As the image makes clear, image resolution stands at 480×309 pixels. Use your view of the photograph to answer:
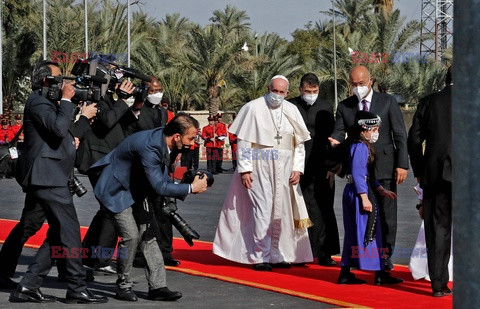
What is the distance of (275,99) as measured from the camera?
31.1 feet

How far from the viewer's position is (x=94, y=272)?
8781 mm

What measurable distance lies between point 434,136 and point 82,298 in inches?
110

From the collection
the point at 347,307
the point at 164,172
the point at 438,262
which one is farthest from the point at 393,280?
the point at 164,172

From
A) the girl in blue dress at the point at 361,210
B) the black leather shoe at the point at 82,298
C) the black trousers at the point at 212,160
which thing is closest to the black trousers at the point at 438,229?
the girl in blue dress at the point at 361,210

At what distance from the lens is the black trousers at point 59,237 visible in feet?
23.5

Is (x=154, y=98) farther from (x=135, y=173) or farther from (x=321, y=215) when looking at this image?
(x=135, y=173)

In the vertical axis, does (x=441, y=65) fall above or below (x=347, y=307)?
above

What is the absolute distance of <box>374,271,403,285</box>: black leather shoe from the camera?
8344 millimetres

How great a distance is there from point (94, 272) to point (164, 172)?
1907mm

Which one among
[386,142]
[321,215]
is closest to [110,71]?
[386,142]

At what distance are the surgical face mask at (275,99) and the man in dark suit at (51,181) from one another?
2576 millimetres

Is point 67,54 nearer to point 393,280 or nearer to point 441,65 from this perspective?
point 441,65

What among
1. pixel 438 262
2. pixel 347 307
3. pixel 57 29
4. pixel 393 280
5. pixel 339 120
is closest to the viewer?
pixel 347 307

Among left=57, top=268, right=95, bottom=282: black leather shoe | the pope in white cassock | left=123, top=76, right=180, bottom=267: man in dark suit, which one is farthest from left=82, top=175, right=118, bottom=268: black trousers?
the pope in white cassock
